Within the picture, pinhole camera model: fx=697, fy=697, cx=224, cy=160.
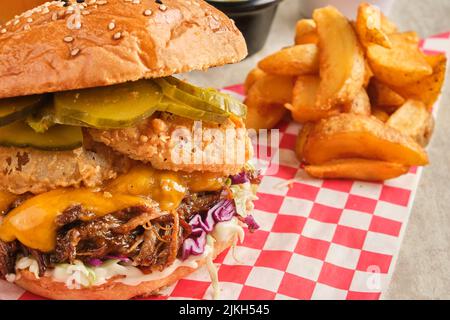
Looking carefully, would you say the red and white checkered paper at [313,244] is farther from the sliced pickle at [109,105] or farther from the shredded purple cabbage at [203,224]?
the sliced pickle at [109,105]

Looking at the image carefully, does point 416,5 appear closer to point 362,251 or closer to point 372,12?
point 372,12

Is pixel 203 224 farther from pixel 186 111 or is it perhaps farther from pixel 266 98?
pixel 266 98

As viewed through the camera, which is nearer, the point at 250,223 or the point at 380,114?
the point at 250,223

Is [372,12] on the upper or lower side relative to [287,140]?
upper

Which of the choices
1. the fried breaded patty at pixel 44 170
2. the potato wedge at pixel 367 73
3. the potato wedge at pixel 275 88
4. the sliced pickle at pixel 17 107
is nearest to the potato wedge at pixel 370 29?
the potato wedge at pixel 367 73

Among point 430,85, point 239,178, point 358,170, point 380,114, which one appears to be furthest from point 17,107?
point 430,85
